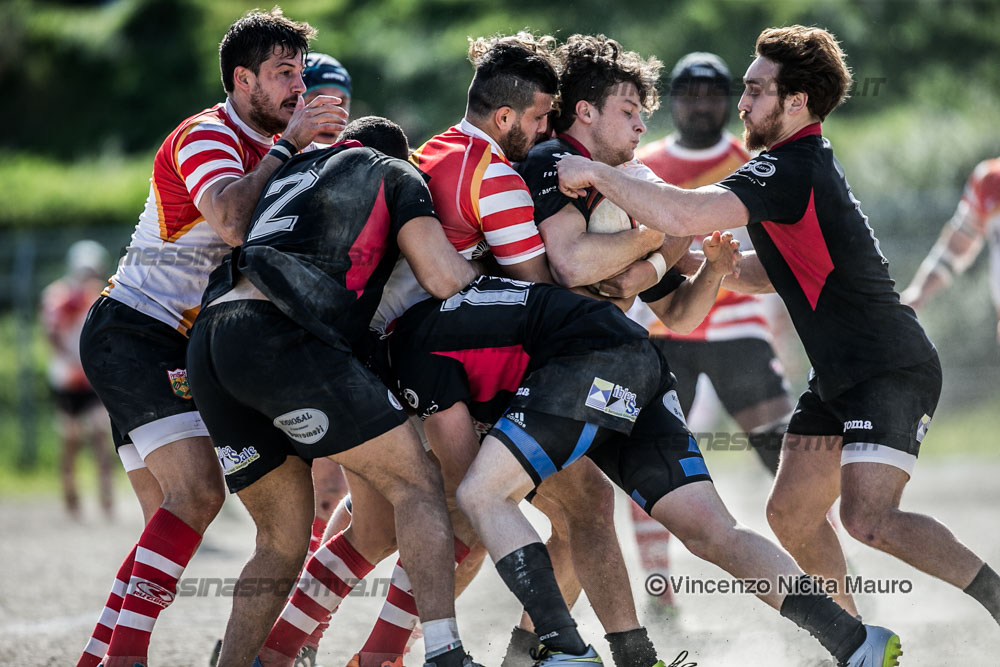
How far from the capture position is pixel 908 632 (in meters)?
5.16

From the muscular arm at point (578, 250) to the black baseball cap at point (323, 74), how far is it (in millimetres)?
1946

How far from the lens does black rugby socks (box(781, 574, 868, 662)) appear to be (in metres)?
3.61

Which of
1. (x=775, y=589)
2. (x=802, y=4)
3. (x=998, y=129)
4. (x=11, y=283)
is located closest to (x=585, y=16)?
(x=802, y=4)

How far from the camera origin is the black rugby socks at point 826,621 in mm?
3613

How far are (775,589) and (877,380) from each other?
98cm

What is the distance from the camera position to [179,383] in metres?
4.30

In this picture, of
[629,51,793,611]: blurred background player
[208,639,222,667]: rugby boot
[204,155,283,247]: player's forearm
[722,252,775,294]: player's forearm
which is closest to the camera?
[204,155,283,247]: player's forearm

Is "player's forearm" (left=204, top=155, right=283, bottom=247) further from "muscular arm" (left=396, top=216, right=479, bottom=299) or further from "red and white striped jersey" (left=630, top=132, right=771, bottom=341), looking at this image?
"red and white striped jersey" (left=630, top=132, right=771, bottom=341)

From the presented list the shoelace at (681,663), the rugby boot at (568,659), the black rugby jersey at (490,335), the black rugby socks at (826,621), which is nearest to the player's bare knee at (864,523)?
the black rugby socks at (826,621)

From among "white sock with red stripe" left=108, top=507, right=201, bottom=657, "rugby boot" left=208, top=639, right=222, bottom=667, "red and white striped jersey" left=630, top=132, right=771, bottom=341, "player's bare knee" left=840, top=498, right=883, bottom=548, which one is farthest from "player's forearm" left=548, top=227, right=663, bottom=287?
"rugby boot" left=208, top=639, right=222, bottom=667

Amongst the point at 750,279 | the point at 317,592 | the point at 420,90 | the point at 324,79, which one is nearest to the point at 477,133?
the point at 750,279

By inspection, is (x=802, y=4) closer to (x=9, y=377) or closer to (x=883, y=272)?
(x=9, y=377)

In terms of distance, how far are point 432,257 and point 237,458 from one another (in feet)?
3.17

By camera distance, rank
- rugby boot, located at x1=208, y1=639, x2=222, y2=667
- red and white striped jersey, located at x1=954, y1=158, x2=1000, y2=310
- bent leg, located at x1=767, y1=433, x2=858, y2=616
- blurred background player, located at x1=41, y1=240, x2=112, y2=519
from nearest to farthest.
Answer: bent leg, located at x1=767, y1=433, x2=858, y2=616, rugby boot, located at x1=208, y1=639, x2=222, y2=667, red and white striped jersey, located at x1=954, y1=158, x2=1000, y2=310, blurred background player, located at x1=41, y1=240, x2=112, y2=519
